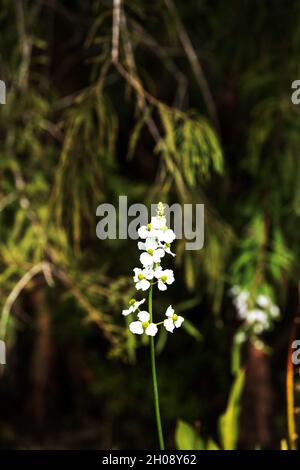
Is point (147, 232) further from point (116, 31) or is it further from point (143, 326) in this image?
point (116, 31)

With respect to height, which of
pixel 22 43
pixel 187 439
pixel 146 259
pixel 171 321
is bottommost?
pixel 187 439

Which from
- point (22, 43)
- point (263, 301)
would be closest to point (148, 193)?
point (263, 301)

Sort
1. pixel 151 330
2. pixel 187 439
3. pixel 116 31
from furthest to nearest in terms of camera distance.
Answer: pixel 116 31 → pixel 187 439 → pixel 151 330

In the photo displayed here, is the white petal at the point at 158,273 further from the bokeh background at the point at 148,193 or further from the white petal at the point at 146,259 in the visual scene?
the bokeh background at the point at 148,193

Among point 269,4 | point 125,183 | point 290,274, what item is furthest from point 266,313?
point 269,4

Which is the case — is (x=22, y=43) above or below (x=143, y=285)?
above

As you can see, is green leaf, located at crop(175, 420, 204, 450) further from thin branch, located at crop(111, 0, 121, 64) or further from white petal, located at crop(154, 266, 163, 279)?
thin branch, located at crop(111, 0, 121, 64)

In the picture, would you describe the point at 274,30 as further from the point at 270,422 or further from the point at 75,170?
the point at 270,422

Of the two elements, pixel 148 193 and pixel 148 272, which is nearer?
pixel 148 272

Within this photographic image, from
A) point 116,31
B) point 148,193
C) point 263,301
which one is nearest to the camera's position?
point 116,31
